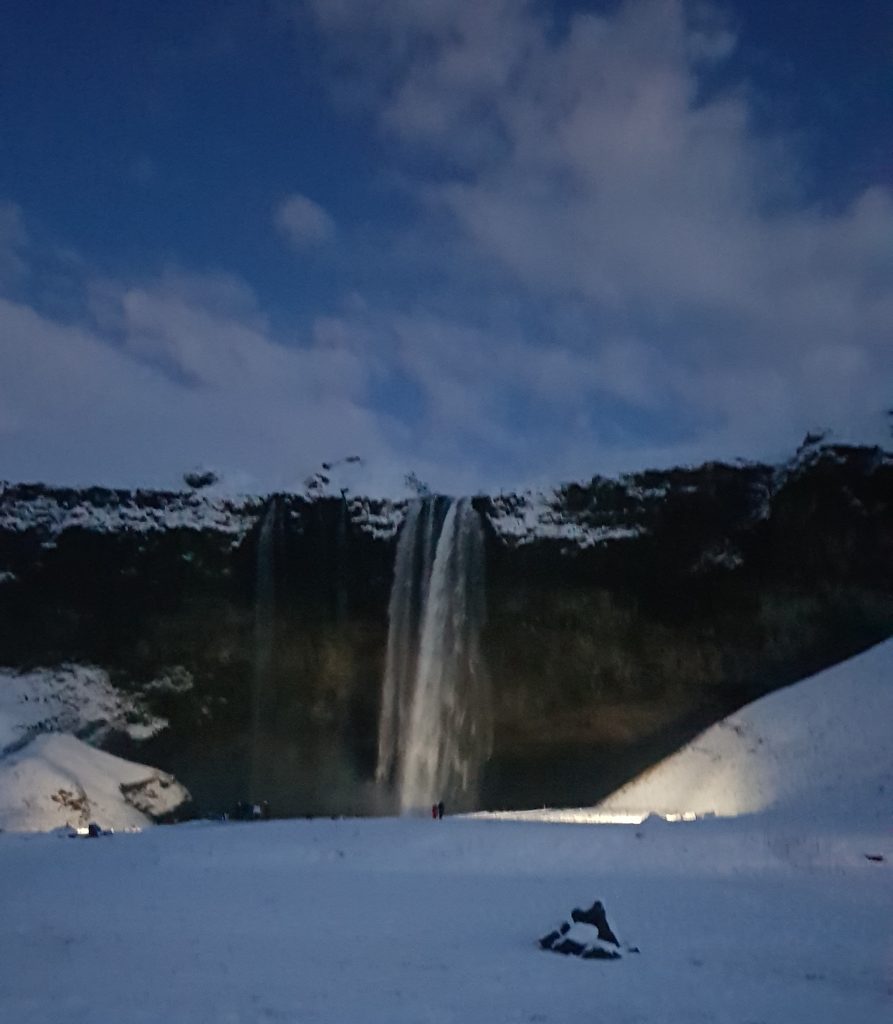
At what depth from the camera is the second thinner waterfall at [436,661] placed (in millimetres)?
37062

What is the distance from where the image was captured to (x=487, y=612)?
3822 centimetres

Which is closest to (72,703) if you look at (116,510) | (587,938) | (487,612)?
(116,510)

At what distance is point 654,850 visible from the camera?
17.2 metres

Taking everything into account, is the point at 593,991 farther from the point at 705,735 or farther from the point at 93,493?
the point at 93,493

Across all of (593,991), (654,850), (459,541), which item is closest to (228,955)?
(593,991)

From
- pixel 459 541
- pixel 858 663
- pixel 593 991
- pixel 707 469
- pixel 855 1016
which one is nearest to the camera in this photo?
pixel 855 1016

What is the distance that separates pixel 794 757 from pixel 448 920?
68.2ft

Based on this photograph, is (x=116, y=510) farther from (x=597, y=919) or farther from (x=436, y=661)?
(x=597, y=919)

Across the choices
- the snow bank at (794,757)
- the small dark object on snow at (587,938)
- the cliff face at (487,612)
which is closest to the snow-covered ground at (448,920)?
the small dark object on snow at (587,938)

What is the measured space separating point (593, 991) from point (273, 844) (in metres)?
11.2

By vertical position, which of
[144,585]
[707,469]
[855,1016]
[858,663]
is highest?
[707,469]

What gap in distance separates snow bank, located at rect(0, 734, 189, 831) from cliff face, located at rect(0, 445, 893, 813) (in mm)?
4459

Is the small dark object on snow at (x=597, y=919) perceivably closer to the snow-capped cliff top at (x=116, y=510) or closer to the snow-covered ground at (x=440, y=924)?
the snow-covered ground at (x=440, y=924)

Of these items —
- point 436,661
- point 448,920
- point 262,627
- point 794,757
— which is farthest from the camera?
point 262,627
